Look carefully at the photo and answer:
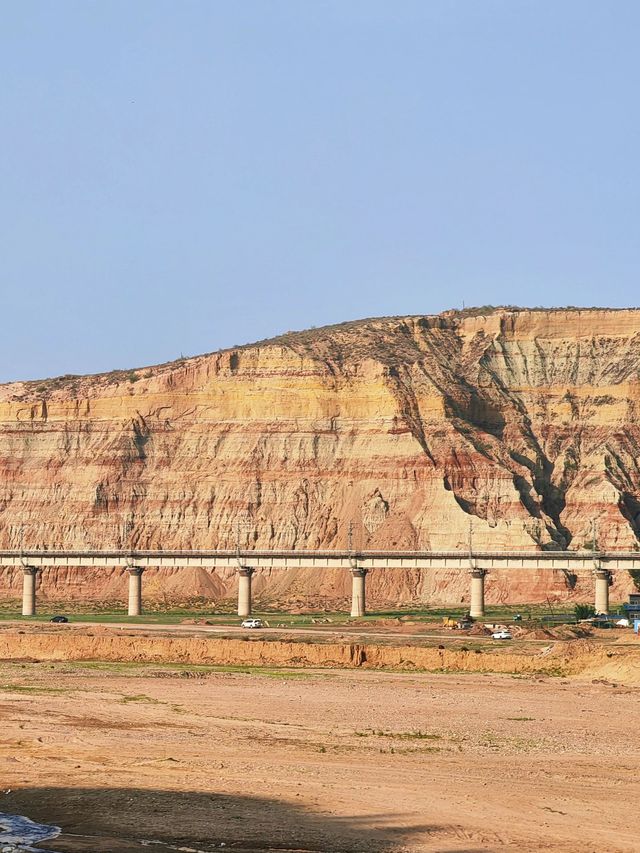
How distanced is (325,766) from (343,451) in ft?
428

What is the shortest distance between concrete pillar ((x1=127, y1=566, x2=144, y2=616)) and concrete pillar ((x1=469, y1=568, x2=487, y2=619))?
29008mm

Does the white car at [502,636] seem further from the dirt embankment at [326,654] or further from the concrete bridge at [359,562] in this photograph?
the concrete bridge at [359,562]

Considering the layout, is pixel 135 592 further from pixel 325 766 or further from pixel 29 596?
pixel 325 766

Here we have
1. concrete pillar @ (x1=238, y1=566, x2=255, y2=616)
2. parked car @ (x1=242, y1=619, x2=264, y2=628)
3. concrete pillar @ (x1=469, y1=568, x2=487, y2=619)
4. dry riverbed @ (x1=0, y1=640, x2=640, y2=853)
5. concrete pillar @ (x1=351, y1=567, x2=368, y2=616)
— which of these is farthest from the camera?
concrete pillar @ (x1=238, y1=566, x2=255, y2=616)

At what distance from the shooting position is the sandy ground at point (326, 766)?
104 feet

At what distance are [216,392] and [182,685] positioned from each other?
115 meters

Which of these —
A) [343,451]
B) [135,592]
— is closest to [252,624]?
[135,592]

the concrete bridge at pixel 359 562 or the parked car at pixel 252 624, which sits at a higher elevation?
the concrete bridge at pixel 359 562

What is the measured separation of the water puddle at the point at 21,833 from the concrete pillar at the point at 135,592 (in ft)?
335

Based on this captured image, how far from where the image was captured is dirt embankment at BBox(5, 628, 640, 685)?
7006 centimetres

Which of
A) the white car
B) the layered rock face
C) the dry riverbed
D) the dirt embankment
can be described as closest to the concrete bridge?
the layered rock face

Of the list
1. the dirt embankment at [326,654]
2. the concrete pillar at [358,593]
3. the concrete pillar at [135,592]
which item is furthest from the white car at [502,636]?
the concrete pillar at [135,592]

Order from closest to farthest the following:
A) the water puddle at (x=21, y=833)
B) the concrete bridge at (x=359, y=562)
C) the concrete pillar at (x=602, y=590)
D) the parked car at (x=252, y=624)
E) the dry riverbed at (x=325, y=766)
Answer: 1. the water puddle at (x=21, y=833)
2. the dry riverbed at (x=325, y=766)
3. the parked car at (x=252, y=624)
4. the concrete pillar at (x=602, y=590)
5. the concrete bridge at (x=359, y=562)

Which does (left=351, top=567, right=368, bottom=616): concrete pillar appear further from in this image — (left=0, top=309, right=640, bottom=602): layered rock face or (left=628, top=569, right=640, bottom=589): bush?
(left=628, top=569, right=640, bottom=589): bush
